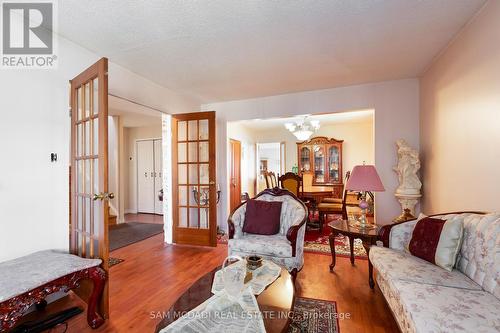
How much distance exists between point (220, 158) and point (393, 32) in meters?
3.17

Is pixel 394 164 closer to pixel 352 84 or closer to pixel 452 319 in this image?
pixel 352 84

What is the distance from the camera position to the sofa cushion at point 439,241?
1689mm

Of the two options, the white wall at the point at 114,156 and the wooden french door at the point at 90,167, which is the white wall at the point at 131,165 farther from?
the wooden french door at the point at 90,167

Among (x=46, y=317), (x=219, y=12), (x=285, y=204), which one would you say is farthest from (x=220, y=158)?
(x=46, y=317)

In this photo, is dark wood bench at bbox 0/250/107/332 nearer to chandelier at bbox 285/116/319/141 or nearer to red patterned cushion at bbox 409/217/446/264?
red patterned cushion at bbox 409/217/446/264

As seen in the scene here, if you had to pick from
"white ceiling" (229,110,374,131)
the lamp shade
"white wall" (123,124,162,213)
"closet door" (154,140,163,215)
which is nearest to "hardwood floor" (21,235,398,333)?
the lamp shade

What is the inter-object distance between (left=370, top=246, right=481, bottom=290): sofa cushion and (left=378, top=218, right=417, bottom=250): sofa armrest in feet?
0.51

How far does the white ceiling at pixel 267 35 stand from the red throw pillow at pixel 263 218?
171 centimetres

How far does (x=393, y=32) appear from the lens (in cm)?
220

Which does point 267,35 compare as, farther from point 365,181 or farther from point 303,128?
point 303,128

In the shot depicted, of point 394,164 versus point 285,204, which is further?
point 394,164

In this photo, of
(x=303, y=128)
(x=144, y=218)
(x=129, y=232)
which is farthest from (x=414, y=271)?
(x=144, y=218)

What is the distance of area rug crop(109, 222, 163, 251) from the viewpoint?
3.83m

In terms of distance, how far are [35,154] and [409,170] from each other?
411cm
